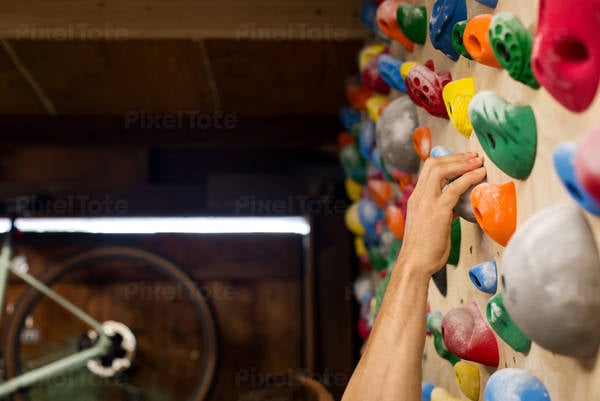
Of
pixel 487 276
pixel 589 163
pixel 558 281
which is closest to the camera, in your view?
pixel 589 163

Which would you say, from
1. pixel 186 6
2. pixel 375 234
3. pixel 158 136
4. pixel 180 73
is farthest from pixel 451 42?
pixel 158 136

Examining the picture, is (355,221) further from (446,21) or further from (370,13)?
(446,21)

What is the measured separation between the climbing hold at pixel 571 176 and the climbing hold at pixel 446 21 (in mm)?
652

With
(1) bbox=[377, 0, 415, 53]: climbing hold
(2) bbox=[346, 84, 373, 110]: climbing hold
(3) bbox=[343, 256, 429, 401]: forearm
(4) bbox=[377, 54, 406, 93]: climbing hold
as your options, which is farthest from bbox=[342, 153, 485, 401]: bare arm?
(2) bbox=[346, 84, 373, 110]: climbing hold

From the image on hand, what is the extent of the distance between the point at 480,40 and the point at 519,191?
10.1 inches

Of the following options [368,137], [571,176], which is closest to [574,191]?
[571,176]

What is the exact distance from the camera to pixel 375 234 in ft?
8.77

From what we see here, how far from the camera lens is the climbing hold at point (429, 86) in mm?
1637

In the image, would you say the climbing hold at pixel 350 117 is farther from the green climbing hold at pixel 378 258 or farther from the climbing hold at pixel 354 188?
the green climbing hold at pixel 378 258

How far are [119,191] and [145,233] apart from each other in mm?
275

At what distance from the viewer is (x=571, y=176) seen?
90 cm

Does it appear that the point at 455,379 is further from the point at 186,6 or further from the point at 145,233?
the point at 145,233

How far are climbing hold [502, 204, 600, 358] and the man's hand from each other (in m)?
0.38

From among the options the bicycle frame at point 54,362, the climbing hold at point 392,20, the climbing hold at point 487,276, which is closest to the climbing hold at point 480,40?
the climbing hold at point 487,276
